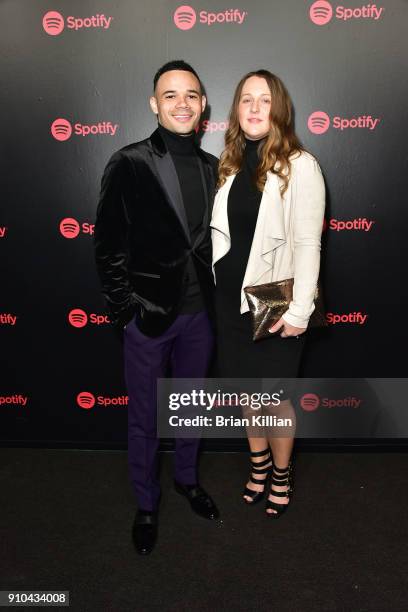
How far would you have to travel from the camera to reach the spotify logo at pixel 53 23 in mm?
2502

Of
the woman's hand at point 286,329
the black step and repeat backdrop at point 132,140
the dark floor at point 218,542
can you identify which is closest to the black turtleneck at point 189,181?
the woman's hand at point 286,329

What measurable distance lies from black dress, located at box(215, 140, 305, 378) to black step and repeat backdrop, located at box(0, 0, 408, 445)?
0.68 meters

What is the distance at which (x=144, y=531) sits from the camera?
2.17m

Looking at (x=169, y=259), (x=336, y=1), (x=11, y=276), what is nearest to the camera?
(x=169, y=259)

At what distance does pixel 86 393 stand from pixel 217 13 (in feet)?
7.01

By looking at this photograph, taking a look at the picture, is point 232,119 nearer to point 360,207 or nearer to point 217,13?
point 217,13

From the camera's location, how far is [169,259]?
2025 millimetres

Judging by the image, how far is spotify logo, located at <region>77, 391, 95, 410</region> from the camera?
2953 mm

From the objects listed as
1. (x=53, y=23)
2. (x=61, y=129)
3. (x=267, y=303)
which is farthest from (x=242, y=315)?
(x=53, y=23)

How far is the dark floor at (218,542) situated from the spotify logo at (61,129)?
1.78m

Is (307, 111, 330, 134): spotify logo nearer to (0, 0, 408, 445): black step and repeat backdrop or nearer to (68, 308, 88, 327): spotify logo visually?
(0, 0, 408, 445): black step and repeat backdrop

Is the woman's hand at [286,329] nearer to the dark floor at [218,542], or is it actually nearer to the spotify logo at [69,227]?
the dark floor at [218,542]

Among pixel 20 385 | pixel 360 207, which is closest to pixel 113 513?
pixel 20 385

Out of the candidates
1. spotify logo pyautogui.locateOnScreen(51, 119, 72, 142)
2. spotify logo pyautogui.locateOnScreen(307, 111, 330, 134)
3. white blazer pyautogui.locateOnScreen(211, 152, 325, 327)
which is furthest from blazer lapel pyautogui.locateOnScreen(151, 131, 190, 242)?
spotify logo pyautogui.locateOnScreen(307, 111, 330, 134)
